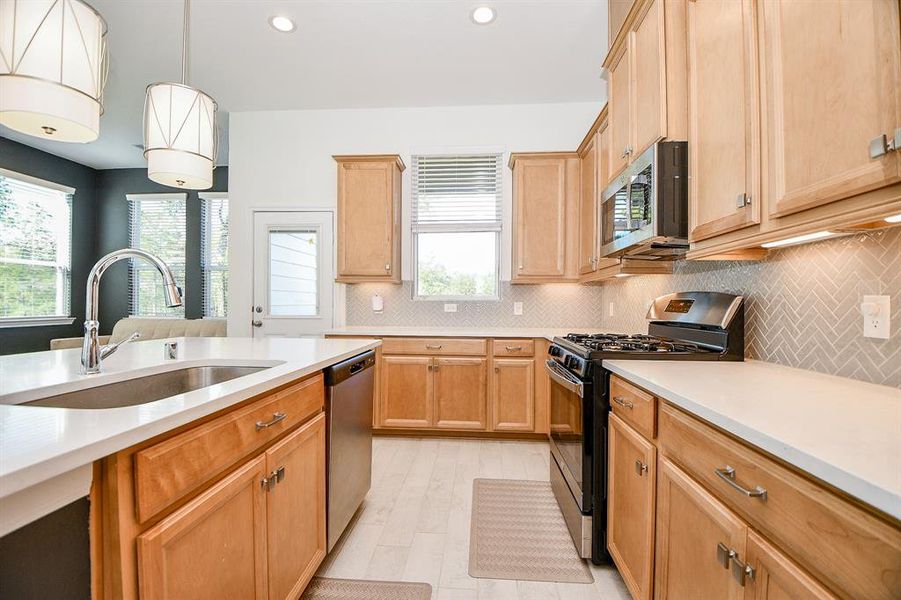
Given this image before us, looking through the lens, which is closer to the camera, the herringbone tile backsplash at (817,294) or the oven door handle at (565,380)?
the herringbone tile backsplash at (817,294)

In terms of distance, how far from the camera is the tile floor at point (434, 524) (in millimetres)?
1696

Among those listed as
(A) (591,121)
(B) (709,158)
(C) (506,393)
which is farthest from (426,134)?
(B) (709,158)

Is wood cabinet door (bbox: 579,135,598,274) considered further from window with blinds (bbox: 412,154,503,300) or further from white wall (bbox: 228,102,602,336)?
window with blinds (bbox: 412,154,503,300)

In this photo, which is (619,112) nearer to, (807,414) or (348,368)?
(807,414)

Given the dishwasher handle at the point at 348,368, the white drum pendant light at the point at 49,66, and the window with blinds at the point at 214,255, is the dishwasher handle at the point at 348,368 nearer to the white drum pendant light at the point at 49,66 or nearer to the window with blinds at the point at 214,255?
the white drum pendant light at the point at 49,66

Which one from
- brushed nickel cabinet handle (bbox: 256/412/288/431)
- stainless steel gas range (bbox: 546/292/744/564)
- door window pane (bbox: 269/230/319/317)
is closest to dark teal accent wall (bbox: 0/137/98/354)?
door window pane (bbox: 269/230/319/317)

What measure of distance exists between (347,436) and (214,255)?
14.8 feet

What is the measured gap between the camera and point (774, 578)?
800 mm

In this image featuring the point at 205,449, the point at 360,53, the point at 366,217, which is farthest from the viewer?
the point at 366,217

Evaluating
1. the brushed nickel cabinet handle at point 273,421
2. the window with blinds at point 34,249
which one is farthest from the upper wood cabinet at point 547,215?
the window with blinds at point 34,249

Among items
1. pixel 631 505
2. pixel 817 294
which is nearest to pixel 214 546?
pixel 631 505

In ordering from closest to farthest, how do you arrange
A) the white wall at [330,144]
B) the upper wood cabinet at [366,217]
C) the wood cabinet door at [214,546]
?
1. the wood cabinet door at [214,546]
2. the upper wood cabinet at [366,217]
3. the white wall at [330,144]

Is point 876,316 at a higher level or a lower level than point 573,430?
higher

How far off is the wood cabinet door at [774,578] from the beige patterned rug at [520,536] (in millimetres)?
1077
